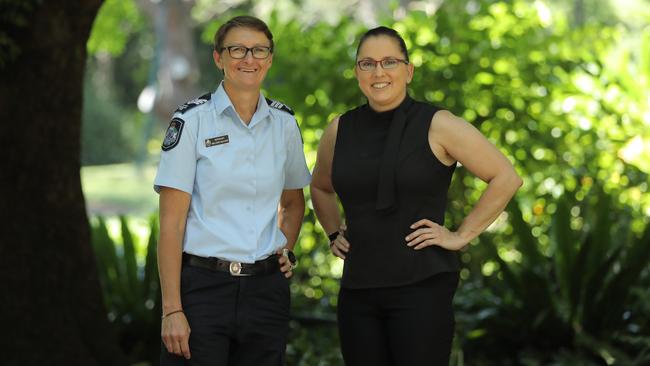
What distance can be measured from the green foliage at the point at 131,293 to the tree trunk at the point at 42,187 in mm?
891

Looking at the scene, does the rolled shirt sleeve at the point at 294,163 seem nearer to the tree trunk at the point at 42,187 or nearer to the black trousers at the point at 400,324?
the black trousers at the point at 400,324

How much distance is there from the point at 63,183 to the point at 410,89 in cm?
233

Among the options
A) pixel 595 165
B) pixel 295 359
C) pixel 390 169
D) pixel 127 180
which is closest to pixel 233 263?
pixel 390 169

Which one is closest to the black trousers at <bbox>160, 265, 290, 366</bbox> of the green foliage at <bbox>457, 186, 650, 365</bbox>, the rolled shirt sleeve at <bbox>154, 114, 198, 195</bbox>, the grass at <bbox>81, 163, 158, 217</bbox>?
the rolled shirt sleeve at <bbox>154, 114, 198, 195</bbox>

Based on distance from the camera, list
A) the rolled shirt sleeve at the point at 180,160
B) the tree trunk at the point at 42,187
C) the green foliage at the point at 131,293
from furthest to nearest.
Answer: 1. the green foliage at the point at 131,293
2. the tree trunk at the point at 42,187
3. the rolled shirt sleeve at the point at 180,160

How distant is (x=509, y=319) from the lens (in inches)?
231

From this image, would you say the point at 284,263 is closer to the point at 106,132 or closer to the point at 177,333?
the point at 177,333

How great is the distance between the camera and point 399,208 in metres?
3.36

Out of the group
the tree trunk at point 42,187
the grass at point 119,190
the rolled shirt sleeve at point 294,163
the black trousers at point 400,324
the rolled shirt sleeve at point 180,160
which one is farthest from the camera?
the grass at point 119,190

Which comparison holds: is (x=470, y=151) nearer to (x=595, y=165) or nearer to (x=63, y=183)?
(x=63, y=183)

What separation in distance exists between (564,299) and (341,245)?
8.70 ft

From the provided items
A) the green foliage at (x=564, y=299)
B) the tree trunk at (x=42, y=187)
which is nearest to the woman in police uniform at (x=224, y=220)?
the tree trunk at (x=42, y=187)

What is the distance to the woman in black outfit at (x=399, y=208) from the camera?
3.34 m

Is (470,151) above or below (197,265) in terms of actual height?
above
